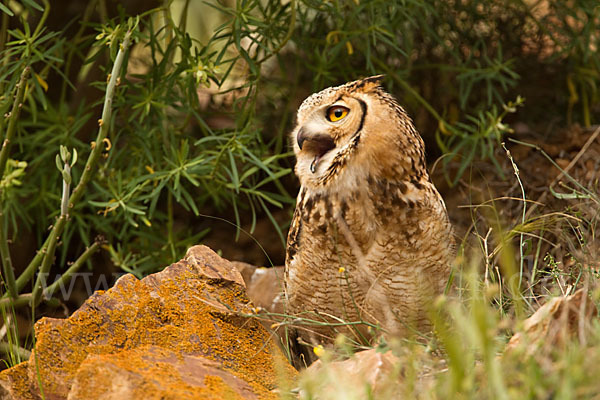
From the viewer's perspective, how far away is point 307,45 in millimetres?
3127

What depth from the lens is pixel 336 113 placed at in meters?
1.90

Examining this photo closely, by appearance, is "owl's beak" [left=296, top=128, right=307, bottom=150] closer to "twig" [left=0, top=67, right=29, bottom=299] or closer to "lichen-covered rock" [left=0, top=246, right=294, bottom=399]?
→ "lichen-covered rock" [left=0, top=246, right=294, bottom=399]

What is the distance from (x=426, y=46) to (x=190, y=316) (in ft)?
7.38

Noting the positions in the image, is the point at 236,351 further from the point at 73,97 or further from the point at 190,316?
the point at 73,97

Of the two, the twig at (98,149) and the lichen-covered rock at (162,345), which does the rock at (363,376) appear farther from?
the twig at (98,149)

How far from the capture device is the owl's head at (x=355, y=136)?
6.08 feet

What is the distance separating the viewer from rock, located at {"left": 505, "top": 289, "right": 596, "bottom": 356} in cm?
118

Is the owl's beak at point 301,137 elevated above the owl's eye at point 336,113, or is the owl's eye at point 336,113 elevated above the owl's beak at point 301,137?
the owl's eye at point 336,113

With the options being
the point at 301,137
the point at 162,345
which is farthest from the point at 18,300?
the point at 301,137

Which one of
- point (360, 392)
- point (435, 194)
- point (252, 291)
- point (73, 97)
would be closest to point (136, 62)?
point (73, 97)

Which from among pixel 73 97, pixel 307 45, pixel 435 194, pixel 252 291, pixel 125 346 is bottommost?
pixel 252 291

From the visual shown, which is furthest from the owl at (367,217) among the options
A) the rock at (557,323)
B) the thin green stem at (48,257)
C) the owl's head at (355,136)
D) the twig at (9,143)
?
the twig at (9,143)

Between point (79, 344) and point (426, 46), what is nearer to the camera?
point (79, 344)

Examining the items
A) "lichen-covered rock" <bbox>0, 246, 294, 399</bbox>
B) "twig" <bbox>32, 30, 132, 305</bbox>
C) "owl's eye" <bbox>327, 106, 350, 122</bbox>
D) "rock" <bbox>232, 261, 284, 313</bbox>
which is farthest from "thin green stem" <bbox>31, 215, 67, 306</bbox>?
"owl's eye" <bbox>327, 106, 350, 122</bbox>
